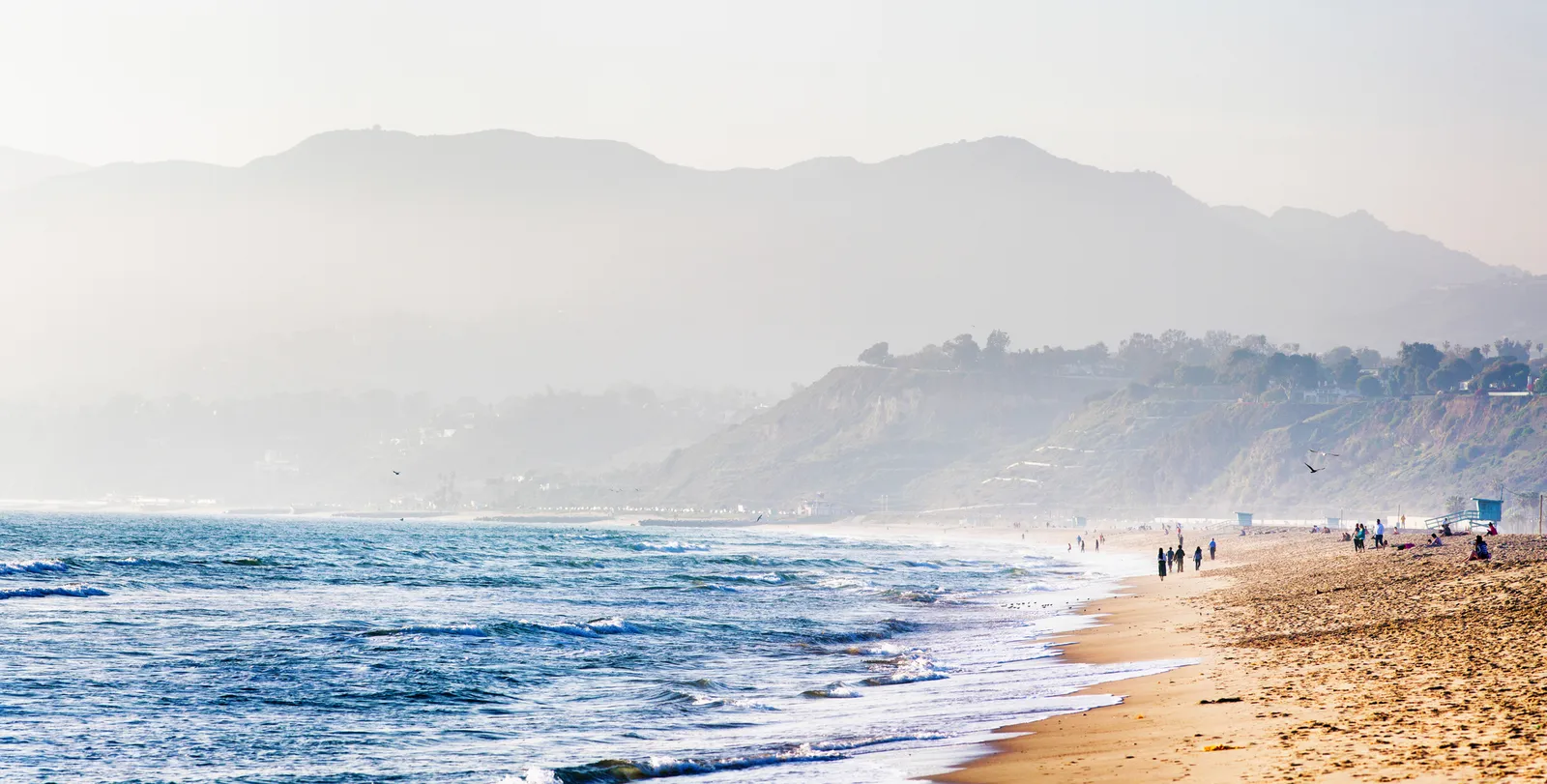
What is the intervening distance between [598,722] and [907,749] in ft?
19.2

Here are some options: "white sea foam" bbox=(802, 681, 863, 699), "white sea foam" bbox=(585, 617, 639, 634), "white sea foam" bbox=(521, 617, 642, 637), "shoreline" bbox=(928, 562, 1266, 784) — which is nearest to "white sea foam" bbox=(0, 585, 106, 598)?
"white sea foam" bbox=(521, 617, 642, 637)

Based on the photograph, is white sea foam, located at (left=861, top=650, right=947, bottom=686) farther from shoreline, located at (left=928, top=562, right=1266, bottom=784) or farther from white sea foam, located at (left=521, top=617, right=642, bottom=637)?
white sea foam, located at (left=521, top=617, right=642, bottom=637)

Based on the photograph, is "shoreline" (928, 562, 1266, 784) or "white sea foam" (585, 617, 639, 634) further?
"white sea foam" (585, 617, 639, 634)

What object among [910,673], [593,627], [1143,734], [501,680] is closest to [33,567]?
[593,627]

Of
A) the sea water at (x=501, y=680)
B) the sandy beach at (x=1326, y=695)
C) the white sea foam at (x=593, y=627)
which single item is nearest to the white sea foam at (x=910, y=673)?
the sea water at (x=501, y=680)

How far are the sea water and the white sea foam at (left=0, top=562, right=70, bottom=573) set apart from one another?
0.30m

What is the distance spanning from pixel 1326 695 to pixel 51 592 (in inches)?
1609

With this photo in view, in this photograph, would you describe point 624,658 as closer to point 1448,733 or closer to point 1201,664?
point 1201,664

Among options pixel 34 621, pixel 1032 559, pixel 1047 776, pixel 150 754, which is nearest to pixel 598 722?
pixel 150 754

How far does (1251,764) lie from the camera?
14.0 metres

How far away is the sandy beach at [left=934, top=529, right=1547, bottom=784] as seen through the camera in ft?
44.8

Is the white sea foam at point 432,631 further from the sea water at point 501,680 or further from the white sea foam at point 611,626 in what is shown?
the white sea foam at point 611,626

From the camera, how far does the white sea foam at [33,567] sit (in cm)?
5383

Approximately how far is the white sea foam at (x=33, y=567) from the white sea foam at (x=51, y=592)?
925 centimetres
